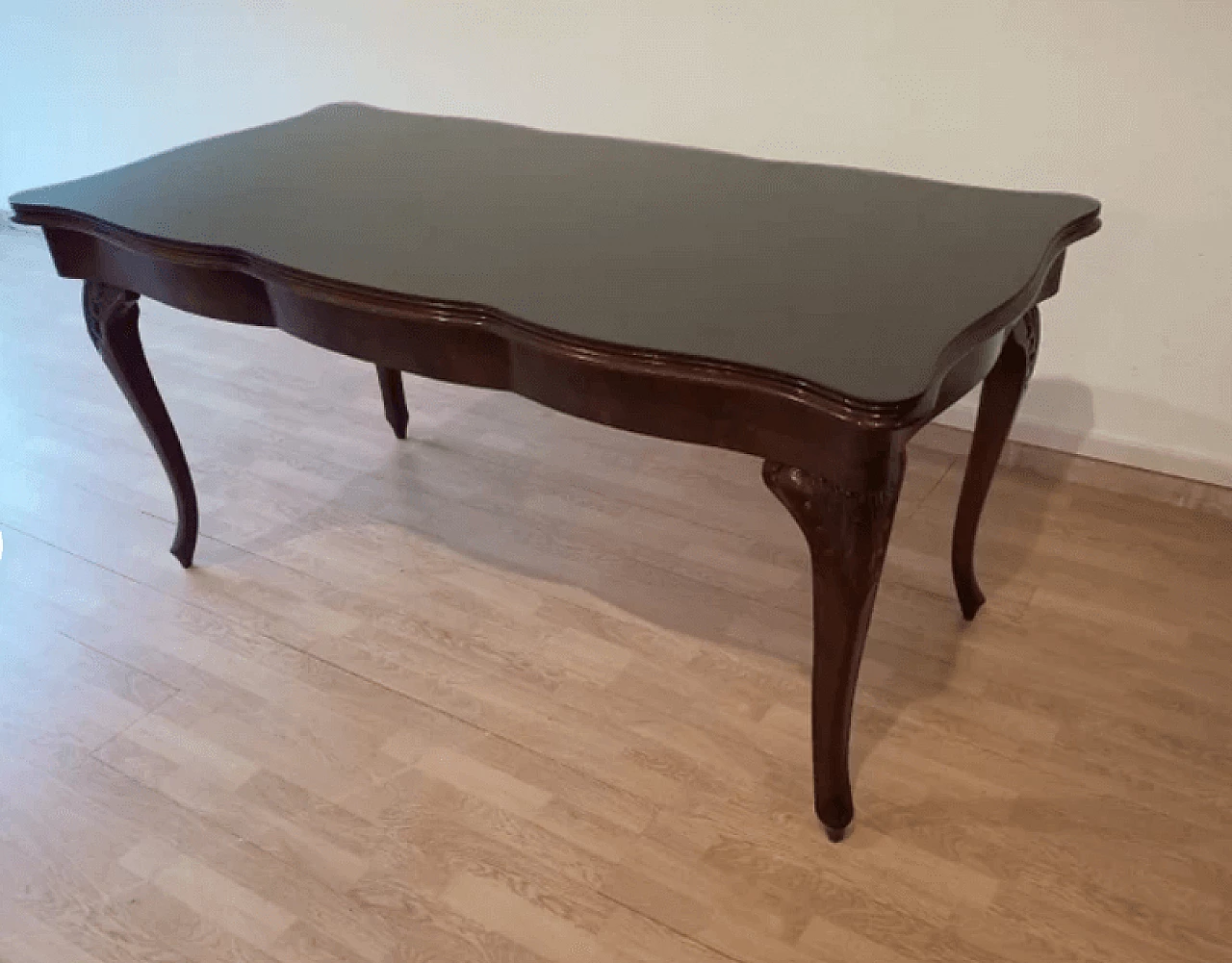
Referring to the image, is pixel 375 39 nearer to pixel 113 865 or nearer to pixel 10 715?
pixel 10 715

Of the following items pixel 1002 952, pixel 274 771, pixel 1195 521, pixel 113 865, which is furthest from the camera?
pixel 1195 521

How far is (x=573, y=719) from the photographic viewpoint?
5.17 ft

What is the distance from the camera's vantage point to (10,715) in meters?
1.64

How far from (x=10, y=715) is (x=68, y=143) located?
2362 millimetres

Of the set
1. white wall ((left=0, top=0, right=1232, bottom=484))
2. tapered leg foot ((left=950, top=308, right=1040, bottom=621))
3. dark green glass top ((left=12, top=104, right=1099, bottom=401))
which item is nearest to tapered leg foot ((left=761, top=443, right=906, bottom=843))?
dark green glass top ((left=12, top=104, right=1099, bottom=401))

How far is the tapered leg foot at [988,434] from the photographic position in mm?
1413

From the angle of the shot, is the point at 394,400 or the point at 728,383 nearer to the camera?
the point at 728,383

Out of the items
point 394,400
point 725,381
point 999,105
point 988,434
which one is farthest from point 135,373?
point 999,105

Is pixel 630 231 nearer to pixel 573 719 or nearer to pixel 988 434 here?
pixel 988 434

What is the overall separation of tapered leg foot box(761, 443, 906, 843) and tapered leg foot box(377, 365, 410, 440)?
4.14 feet

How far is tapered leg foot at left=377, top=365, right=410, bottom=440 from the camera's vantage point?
221cm

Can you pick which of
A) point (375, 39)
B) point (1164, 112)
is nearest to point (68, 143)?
point (375, 39)

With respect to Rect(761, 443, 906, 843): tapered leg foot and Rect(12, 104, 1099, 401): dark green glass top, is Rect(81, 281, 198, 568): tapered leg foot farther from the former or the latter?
Rect(761, 443, 906, 843): tapered leg foot

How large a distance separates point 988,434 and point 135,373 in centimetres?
132
